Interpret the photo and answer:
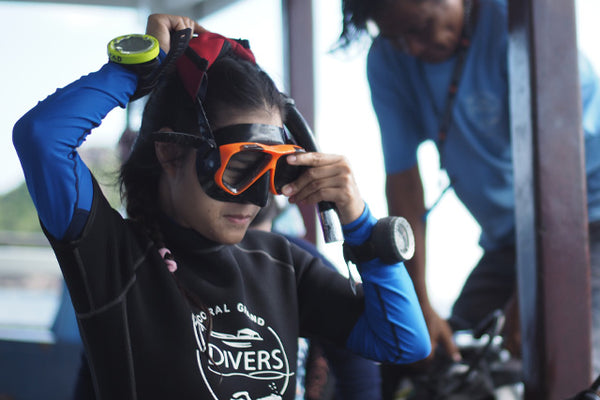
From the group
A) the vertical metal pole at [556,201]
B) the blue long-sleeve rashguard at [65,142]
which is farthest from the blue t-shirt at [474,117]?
the blue long-sleeve rashguard at [65,142]

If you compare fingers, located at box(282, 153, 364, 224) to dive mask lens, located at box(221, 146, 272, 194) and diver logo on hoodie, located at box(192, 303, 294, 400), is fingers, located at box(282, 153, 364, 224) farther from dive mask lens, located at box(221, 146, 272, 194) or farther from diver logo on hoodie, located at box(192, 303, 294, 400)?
diver logo on hoodie, located at box(192, 303, 294, 400)

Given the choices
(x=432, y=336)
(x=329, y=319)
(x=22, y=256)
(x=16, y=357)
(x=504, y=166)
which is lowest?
(x=22, y=256)

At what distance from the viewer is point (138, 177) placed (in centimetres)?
127

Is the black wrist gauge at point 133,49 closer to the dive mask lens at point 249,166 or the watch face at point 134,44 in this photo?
the watch face at point 134,44

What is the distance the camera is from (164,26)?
1.10 m

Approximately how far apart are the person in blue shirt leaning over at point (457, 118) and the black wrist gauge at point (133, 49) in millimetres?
1000

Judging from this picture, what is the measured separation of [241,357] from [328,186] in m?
0.39

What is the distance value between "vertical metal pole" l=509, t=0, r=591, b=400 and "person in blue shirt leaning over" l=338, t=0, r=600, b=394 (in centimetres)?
31

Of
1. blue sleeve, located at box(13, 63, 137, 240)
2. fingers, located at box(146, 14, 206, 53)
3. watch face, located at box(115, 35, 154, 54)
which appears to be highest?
fingers, located at box(146, 14, 206, 53)

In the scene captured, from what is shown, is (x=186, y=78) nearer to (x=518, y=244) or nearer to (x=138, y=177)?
(x=138, y=177)

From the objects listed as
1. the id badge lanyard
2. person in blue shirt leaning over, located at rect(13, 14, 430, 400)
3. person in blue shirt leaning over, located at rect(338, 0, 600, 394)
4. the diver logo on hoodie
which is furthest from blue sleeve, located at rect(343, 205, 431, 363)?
the id badge lanyard

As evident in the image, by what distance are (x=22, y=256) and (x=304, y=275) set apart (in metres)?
7.83

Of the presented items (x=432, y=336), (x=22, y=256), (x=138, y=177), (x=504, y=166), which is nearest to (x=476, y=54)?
(x=504, y=166)

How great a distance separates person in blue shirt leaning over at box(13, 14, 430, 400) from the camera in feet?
3.09
